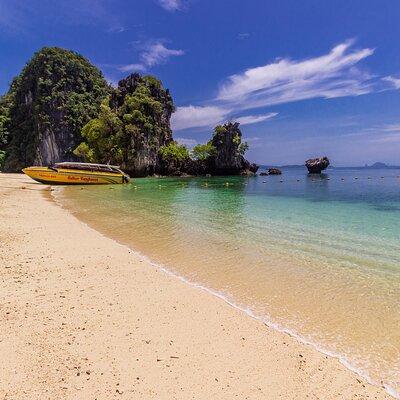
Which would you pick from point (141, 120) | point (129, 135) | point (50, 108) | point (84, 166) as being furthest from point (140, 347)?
point (50, 108)

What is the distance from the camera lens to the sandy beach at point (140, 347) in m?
3.88

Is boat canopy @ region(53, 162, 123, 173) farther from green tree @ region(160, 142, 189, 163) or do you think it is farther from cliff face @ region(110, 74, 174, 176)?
green tree @ region(160, 142, 189, 163)

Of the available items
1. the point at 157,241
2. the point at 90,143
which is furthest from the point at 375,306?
the point at 90,143

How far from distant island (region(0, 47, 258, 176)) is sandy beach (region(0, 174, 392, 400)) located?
6102cm

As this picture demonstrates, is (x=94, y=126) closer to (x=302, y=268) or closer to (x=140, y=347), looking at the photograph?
(x=302, y=268)

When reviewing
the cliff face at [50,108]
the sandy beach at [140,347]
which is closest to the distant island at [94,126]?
the cliff face at [50,108]

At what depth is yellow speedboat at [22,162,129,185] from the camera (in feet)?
133

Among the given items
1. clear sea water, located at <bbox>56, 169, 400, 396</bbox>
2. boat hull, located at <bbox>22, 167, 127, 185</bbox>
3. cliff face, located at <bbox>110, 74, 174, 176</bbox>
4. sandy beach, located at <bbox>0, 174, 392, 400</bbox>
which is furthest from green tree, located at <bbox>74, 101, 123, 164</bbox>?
sandy beach, located at <bbox>0, 174, 392, 400</bbox>

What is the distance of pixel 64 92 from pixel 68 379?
9261cm

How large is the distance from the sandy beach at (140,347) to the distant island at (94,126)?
6102cm

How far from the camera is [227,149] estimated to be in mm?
82625

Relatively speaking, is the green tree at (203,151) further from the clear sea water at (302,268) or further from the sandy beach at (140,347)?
the sandy beach at (140,347)

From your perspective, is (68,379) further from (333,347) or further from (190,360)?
(333,347)

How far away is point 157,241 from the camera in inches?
484
